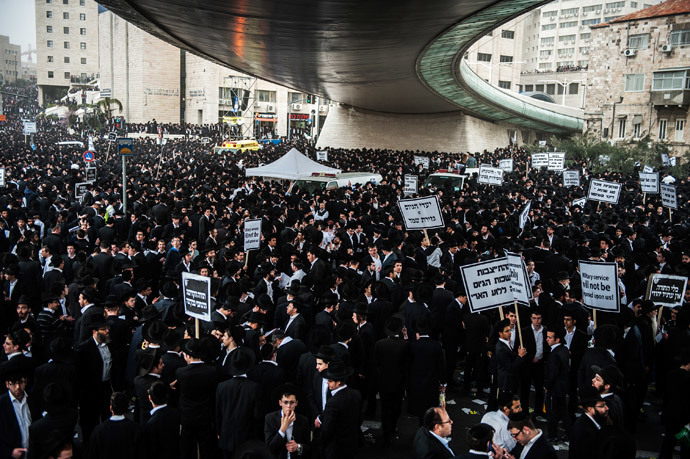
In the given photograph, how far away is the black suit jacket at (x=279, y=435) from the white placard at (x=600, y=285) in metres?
Answer: 4.85

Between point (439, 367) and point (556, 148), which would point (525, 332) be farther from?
point (556, 148)

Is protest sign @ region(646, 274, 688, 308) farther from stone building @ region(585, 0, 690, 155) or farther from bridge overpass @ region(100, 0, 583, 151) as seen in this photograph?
stone building @ region(585, 0, 690, 155)

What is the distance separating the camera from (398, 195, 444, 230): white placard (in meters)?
Answer: 11.5

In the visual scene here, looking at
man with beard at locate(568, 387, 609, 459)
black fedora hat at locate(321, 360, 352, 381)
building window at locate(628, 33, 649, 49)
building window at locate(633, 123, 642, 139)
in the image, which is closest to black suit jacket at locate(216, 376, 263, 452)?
black fedora hat at locate(321, 360, 352, 381)

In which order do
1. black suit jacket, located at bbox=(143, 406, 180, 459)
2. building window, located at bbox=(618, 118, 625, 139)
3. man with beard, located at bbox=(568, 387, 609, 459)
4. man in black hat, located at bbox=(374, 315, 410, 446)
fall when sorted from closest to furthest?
black suit jacket, located at bbox=(143, 406, 180, 459) → man with beard, located at bbox=(568, 387, 609, 459) → man in black hat, located at bbox=(374, 315, 410, 446) → building window, located at bbox=(618, 118, 625, 139)

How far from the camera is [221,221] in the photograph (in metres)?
12.9

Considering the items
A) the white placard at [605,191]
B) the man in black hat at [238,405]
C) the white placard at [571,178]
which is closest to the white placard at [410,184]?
the white placard at [605,191]

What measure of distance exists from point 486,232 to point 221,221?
5.75 meters

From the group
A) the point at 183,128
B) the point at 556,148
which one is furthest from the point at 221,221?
the point at 183,128

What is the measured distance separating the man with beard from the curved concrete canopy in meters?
8.70

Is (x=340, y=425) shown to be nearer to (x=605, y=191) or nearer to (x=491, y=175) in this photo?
(x=605, y=191)

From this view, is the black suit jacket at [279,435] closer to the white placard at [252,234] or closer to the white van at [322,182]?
the white placard at [252,234]

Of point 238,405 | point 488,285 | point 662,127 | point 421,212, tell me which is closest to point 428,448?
point 238,405

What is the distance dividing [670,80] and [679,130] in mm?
3398
